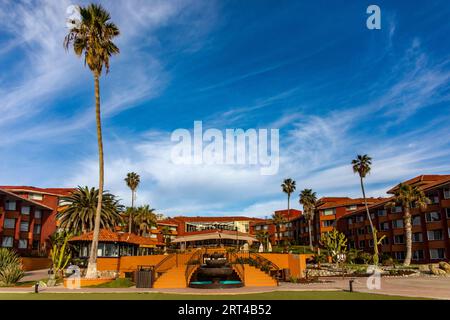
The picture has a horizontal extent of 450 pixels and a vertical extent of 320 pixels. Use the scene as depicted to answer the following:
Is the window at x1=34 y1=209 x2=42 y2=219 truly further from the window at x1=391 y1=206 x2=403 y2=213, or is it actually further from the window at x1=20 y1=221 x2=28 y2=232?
the window at x1=391 y1=206 x2=403 y2=213

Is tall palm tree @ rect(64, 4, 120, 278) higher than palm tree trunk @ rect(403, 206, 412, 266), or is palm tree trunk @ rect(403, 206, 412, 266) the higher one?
tall palm tree @ rect(64, 4, 120, 278)

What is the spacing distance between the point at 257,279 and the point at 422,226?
42.7 metres

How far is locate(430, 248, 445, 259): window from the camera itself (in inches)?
2209

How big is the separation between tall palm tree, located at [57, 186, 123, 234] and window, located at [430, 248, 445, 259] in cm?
4782

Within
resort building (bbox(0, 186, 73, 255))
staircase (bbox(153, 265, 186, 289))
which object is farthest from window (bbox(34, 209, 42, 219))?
staircase (bbox(153, 265, 186, 289))

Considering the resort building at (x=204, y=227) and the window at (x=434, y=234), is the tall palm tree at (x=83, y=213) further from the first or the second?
the window at (x=434, y=234)

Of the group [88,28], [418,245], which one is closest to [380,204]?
[418,245]

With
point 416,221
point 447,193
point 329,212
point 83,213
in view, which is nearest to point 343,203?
point 329,212

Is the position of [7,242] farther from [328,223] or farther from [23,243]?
[328,223]

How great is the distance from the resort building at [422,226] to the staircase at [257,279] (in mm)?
36224

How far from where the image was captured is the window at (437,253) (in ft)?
184

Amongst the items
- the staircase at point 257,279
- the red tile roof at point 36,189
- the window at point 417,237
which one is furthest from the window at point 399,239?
the red tile roof at point 36,189

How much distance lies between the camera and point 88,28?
113ft
